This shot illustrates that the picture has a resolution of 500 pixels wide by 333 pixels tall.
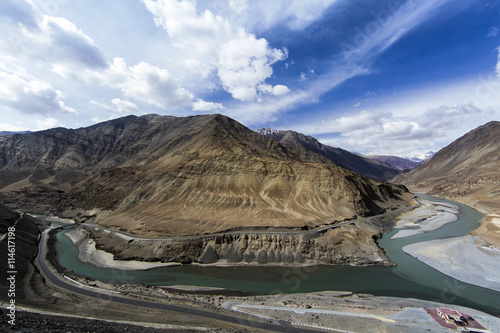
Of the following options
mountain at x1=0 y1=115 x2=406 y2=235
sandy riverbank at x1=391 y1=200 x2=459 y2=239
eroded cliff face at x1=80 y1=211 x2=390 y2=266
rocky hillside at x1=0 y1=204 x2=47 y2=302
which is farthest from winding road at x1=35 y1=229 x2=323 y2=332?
sandy riverbank at x1=391 y1=200 x2=459 y2=239

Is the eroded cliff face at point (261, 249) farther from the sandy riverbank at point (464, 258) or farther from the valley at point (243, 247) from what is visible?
the sandy riverbank at point (464, 258)

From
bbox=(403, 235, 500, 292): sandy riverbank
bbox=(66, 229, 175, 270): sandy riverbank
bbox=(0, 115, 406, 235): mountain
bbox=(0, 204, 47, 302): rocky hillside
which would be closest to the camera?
bbox=(0, 204, 47, 302): rocky hillside

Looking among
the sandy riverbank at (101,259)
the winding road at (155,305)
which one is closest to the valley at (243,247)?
the winding road at (155,305)

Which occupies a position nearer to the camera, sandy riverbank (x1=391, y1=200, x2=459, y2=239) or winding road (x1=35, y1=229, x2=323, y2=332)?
winding road (x1=35, y1=229, x2=323, y2=332)

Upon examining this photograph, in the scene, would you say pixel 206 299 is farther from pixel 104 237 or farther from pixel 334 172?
pixel 334 172

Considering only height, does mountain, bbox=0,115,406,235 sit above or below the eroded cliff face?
above

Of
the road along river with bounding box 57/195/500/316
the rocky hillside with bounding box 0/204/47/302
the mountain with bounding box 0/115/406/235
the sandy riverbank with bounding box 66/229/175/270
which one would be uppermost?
the mountain with bounding box 0/115/406/235

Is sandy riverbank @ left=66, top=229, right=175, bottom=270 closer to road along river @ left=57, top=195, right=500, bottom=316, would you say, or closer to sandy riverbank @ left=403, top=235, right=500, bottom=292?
road along river @ left=57, top=195, right=500, bottom=316
